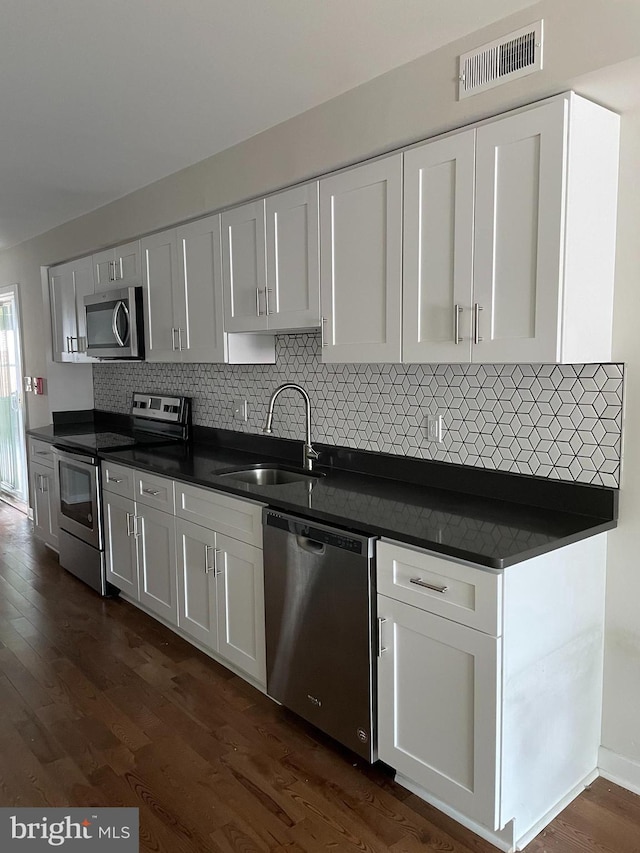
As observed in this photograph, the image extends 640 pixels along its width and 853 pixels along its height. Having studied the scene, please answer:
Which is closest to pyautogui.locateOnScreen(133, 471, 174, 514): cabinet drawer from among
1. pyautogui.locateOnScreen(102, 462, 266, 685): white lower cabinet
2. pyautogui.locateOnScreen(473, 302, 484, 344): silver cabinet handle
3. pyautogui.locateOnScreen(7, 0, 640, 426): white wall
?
pyautogui.locateOnScreen(102, 462, 266, 685): white lower cabinet

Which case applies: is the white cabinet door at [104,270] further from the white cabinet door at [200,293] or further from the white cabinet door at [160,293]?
the white cabinet door at [200,293]

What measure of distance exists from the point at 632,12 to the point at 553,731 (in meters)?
2.01

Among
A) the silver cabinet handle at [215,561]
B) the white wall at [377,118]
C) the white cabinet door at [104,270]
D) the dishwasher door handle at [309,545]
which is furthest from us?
the white cabinet door at [104,270]

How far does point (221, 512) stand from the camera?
2.80 m

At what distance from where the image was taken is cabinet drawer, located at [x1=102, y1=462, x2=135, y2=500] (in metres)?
3.55

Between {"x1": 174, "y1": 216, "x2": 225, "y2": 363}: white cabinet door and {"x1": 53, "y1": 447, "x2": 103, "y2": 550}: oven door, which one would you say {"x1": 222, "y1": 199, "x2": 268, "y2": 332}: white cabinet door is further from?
{"x1": 53, "y1": 447, "x2": 103, "y2": 550}: oven door

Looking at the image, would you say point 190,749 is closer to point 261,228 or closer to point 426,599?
point 426,599

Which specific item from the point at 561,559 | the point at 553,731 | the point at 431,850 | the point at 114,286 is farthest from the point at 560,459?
the point at 114,286

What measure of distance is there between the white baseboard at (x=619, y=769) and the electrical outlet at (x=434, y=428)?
4.03ft

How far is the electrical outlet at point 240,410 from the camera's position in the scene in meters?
3.72

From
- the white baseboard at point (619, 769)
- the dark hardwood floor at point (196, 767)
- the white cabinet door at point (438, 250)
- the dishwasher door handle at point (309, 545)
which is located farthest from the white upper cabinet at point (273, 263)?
the white baseboard at point (619, 769)

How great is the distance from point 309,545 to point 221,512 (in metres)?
0.64

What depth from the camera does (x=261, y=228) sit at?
2932 millimetres

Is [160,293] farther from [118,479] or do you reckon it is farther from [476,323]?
[476,323]
